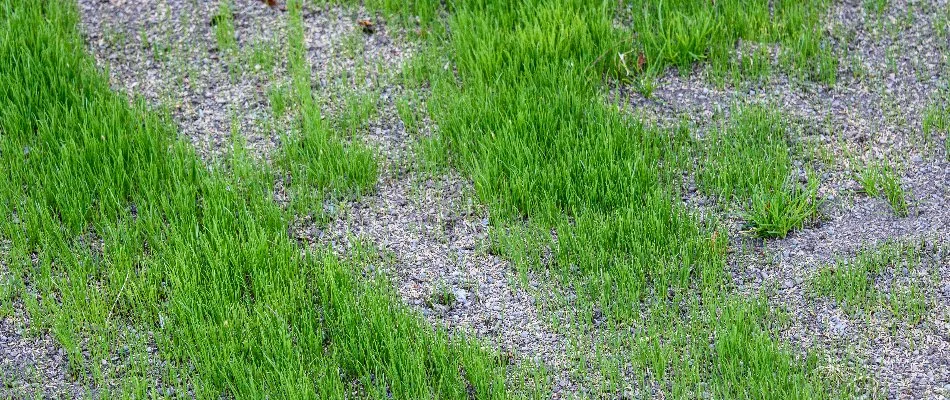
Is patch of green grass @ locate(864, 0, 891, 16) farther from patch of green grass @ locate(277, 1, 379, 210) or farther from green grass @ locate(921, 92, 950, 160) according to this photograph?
patch of green grass @ locate(277, 1, 379, 210)

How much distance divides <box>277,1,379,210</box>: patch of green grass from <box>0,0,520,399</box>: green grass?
5.6 inches

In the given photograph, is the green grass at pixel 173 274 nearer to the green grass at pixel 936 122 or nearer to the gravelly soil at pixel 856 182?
the gravelly soil at pixel 856 182

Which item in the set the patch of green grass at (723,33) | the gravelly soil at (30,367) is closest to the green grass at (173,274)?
the gravelly soil at (30,367)

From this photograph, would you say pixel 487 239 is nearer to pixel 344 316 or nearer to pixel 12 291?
pixel 344 316

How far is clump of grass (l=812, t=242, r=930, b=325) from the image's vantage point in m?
3.97

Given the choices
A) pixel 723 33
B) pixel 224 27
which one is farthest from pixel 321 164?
pixel 723 33

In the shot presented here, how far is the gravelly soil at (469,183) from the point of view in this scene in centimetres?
391

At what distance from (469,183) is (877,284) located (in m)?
1.69

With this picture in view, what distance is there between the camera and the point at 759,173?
4.55 meters

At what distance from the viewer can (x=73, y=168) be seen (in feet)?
15.1

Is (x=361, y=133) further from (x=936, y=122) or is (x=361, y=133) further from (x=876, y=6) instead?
(x=876, y=6)

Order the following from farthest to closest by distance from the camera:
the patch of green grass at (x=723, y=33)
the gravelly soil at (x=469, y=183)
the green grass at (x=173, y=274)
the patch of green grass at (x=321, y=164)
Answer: the patch of green grass at (x=723, y=33) → the patch of green grass at (x=321, y=164) → the gravelly soil at (x=469, y=183) → the green grass at (x=173, y=274)

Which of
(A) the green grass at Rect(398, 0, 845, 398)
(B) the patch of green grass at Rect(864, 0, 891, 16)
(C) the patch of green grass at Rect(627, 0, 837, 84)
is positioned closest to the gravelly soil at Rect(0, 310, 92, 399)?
(A) the green grass at Rect(398, 0, 845, 398)

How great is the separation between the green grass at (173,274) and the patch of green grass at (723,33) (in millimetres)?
1977
